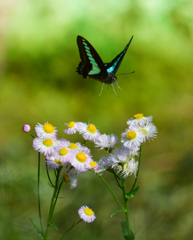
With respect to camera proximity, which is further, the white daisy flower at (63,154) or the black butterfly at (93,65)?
the black butterfly at (93,65)

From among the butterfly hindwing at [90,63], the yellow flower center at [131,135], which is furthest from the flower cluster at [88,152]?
the butterfly hindwing at [90,63]

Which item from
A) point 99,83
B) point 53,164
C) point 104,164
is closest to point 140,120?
point 104,164

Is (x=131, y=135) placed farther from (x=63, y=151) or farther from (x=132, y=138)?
(x=63, y=151)

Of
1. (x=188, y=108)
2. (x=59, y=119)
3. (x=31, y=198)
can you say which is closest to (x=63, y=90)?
(x=59, y=119)

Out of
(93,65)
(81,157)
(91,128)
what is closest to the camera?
(81,157)

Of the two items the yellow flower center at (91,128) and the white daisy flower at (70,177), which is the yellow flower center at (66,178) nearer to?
the white daisy flower at (70,177)

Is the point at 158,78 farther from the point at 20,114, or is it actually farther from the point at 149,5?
the point at 20,114
